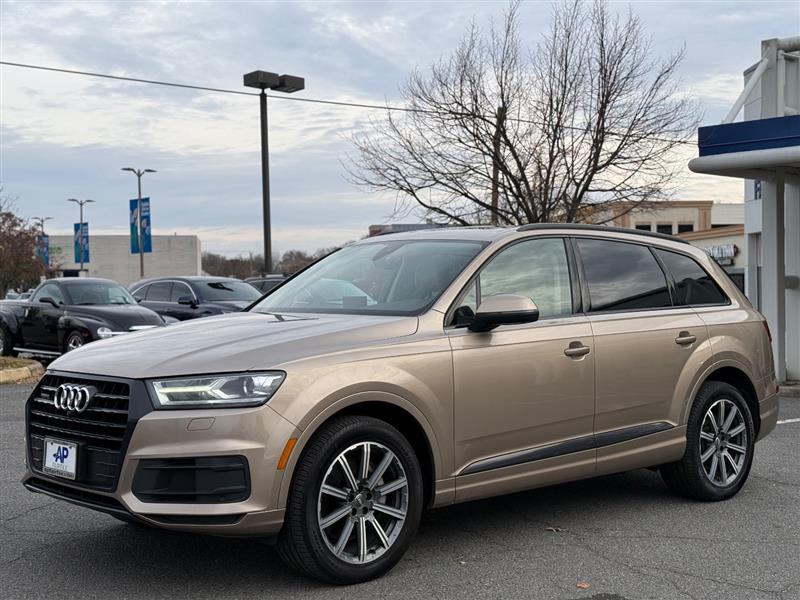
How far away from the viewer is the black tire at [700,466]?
6.28m

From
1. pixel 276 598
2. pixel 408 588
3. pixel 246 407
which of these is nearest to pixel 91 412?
pixel 246 407

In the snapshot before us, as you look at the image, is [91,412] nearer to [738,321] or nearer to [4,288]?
[738,321]

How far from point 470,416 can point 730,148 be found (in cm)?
904

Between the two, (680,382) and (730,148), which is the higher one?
(730,148)

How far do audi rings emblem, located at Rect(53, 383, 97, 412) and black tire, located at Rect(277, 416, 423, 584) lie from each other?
104cm

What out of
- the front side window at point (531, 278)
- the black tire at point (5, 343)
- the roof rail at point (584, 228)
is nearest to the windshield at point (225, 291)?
the black tire at point (5, 343)

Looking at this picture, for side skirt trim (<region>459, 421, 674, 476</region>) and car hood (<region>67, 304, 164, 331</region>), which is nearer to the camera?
side skirt trim (<region>459, 421, 674, 476</region>)

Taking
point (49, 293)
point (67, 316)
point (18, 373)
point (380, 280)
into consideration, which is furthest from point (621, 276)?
point (49, 293)

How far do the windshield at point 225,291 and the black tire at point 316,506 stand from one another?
1451 centimetres

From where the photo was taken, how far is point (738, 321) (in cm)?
673

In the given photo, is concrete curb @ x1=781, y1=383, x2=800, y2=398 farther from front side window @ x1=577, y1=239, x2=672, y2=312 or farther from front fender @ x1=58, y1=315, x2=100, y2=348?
front fender @ x1=58, y1=315, x2=100, y2=348

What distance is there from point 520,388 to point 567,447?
1.74 feet

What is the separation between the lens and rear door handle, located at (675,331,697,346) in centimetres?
621

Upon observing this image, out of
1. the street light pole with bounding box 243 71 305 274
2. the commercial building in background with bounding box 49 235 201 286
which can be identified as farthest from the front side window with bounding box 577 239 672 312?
the commercial building in background with bounding box 49 235 201 286
